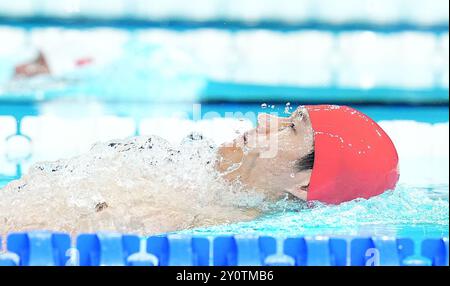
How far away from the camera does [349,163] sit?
2.45 meters

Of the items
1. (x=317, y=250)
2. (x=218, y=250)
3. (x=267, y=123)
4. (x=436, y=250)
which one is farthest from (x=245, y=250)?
(x=267, y=123)

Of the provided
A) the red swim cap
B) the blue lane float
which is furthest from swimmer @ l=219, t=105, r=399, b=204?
the blue lane float

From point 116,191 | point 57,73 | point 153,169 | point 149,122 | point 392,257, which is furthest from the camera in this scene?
point 57,73

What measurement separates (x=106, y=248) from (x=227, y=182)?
26.2 inches

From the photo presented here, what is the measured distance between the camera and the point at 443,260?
79.9 inches

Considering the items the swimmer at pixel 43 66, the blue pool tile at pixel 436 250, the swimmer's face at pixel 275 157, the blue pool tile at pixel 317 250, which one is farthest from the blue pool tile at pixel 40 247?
the swimmer at pixel 43 66

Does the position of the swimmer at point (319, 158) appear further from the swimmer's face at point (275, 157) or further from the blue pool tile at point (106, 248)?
the blue pool tile at point (106, 248)

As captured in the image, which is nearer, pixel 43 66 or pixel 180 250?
pixel 180 250

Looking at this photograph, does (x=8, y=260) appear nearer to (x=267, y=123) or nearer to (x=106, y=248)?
(x=106, y=248)

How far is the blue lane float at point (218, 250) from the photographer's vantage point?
197cm

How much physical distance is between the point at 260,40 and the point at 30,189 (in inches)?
102

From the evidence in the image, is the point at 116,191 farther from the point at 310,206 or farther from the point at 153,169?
the point at 310,206
